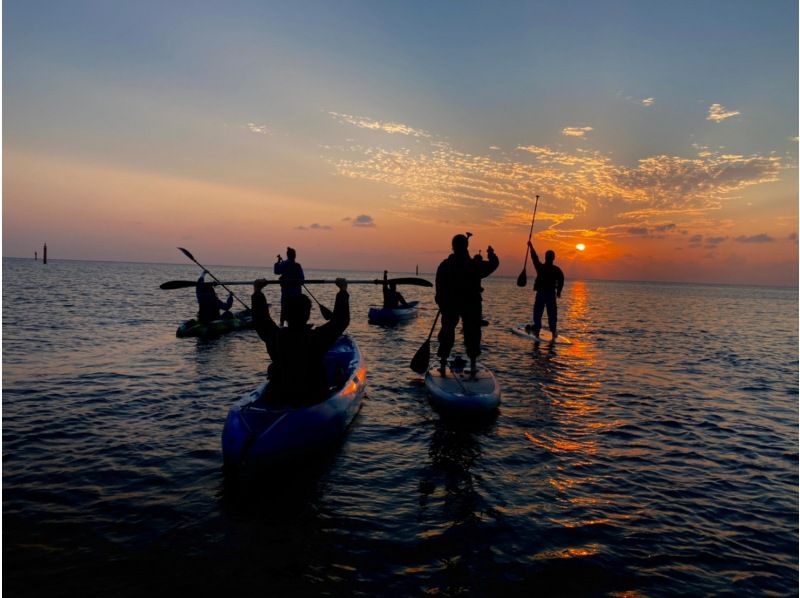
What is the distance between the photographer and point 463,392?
984 cm

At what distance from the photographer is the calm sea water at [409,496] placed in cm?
473

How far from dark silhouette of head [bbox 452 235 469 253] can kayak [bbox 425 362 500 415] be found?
3039mm

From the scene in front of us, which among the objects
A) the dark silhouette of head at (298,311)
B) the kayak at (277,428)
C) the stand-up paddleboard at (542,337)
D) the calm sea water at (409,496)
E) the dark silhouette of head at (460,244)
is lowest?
the calm sea water at (409,496)

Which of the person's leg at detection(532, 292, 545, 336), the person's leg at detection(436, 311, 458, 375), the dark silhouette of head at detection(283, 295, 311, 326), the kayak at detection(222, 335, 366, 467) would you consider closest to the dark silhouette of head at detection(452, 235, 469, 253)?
the person's leg at detection(436, 311, 458, 375)

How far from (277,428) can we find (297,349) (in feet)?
4.05

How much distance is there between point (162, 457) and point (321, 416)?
9.14 ft

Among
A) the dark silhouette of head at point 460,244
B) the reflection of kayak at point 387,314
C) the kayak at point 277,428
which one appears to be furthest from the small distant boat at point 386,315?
the kayak at point 277,428

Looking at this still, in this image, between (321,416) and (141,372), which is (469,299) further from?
(141,372)

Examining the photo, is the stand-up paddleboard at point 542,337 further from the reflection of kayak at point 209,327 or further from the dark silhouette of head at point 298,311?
the dark silhouette of head at point 298,311

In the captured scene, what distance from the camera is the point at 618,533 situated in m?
5.68

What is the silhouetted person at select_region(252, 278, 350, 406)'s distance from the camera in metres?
7.08

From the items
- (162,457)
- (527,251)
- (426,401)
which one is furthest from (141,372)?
(527,251)

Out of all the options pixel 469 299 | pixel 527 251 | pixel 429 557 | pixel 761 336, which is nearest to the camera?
pixel 429 557

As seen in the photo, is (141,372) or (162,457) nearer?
(162,457)
